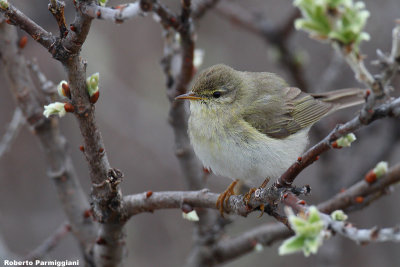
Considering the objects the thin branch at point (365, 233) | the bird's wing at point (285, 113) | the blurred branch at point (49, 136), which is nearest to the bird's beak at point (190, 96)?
the bird's wing at point (285, 113)

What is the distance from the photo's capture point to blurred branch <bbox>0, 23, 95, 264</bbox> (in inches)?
129

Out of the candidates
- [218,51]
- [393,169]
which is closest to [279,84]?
[393,169]

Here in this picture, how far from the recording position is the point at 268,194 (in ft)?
7.10

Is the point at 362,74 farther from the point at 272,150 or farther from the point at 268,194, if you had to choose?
the point at 272,150

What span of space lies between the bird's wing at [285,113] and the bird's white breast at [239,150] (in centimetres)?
15

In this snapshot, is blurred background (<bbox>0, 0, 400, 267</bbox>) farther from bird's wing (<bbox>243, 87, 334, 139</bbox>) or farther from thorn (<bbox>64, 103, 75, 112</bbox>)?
thorn (<bbox>64, 103, 75, 112</bbox>)

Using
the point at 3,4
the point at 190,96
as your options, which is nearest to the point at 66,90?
the point at 3,4

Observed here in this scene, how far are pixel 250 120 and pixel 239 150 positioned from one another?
1.39ft

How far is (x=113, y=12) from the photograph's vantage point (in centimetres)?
191

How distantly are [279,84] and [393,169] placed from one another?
7.27 ft

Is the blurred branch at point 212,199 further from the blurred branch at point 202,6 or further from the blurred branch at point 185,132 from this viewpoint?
the blurred branch at point 202,6

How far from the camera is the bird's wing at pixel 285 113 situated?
12.9ft

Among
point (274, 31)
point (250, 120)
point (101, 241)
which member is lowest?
point (101, 241)

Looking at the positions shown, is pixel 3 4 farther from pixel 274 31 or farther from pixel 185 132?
pixel 274 31
